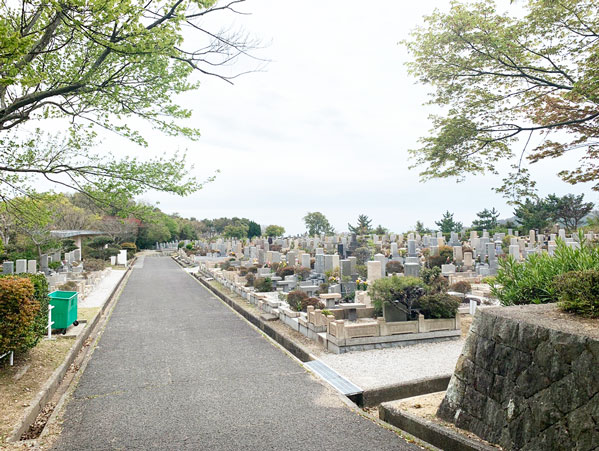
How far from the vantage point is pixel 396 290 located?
27.9 ft

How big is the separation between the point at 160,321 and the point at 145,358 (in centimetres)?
363

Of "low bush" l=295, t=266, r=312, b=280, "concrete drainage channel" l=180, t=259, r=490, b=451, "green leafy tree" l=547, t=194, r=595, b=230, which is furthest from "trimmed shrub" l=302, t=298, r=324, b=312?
"green leafy tree" l=547, t=194, r=595, b=230

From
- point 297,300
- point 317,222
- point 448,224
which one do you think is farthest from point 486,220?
point 297,300

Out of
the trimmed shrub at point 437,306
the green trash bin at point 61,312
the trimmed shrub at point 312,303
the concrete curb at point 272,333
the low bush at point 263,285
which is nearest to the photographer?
the concrete curb at point 272,333

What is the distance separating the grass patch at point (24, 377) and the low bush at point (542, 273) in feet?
22.6

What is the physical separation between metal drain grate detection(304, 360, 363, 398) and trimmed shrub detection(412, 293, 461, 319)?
2.93 meters

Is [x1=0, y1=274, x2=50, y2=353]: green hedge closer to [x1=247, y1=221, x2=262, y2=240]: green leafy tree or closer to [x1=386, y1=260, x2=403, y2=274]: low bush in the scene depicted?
[x1=386, y1=260, x2=403, y2=274]: low bush

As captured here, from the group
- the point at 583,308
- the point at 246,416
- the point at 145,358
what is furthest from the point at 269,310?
the point at 583,308

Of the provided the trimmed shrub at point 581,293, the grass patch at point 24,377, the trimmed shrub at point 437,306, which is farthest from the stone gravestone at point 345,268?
the trimmed shrub at point 581,293

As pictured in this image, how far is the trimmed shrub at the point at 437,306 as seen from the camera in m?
8.60

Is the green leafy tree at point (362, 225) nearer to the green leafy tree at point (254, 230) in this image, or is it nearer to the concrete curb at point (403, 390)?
the green leafy tree at point (254, 230)

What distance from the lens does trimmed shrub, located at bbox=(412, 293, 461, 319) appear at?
8.60 m

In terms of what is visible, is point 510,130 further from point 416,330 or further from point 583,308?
point 583,308

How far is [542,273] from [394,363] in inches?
113
